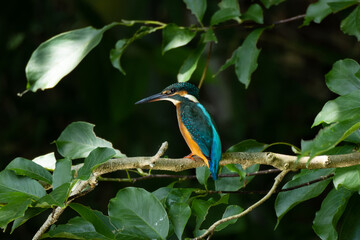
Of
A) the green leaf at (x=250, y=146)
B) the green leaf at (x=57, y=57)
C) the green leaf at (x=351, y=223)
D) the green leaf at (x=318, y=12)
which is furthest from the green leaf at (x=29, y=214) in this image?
the green leaf at (x=318, y=12)

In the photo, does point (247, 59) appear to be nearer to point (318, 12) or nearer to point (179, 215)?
point (318, 12)

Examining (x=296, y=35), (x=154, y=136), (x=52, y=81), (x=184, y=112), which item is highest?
(x=52, y=81)

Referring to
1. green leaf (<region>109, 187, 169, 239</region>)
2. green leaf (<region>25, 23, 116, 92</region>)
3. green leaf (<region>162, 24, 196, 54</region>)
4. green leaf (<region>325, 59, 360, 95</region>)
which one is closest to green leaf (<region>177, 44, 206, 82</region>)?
green leaf (<region>162, 24, 196, 54</region>)

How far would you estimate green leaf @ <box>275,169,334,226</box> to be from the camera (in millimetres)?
1615

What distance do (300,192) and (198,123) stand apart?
0.37 m

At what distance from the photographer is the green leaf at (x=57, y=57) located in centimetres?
185

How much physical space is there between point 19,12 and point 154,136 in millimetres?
1171

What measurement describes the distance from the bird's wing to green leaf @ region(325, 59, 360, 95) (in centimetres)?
38

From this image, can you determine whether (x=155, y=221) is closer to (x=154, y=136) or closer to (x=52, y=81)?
(x=52, y=81)

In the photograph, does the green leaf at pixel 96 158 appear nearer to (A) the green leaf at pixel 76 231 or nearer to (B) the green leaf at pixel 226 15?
(A) the green leaf at pixel 76 231

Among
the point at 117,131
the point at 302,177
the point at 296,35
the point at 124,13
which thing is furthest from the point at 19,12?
the point at 296,35

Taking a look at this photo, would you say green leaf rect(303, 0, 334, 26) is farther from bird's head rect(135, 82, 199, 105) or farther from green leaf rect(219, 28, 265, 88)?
bird's head rect(135, 82, 199, 105)

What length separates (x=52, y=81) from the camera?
1.83m

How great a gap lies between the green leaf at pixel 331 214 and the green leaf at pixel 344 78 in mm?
297
